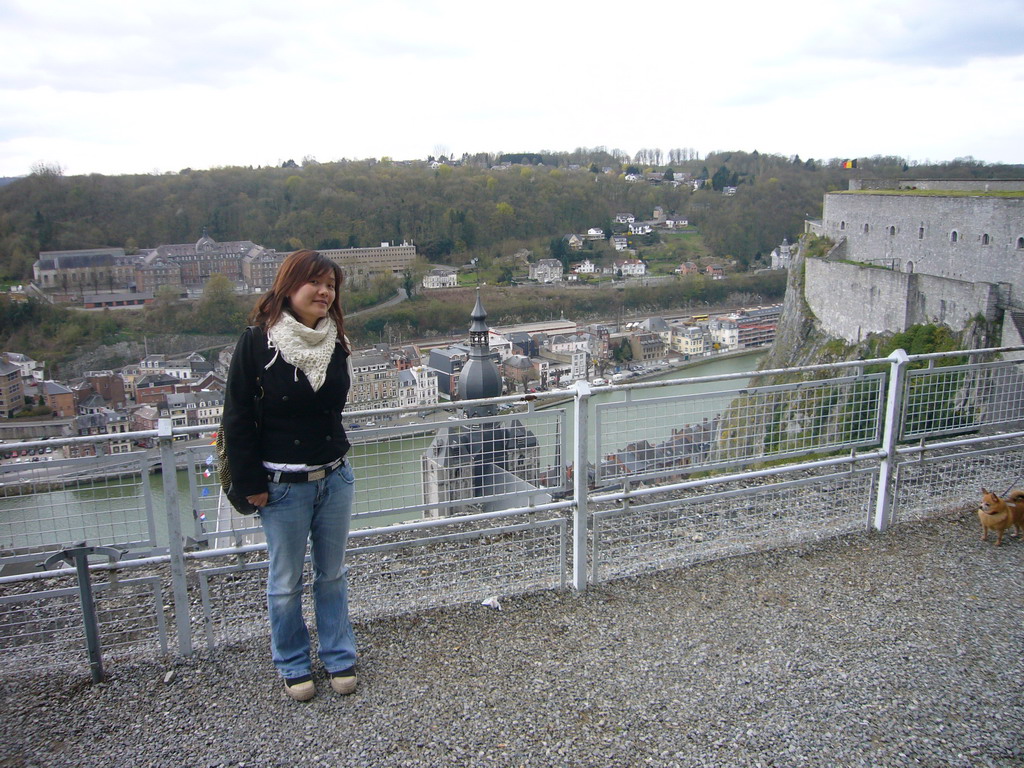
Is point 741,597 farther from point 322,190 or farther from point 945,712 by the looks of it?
point 322,190

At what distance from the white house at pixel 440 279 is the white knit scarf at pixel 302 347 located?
41623 mm

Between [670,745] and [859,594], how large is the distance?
1231mm

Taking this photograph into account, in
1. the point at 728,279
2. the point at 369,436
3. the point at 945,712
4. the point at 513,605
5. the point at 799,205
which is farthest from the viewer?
the point at 799,205

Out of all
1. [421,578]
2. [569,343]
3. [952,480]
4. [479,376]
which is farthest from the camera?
[569,343]

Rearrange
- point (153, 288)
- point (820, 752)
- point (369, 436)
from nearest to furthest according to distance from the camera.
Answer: point (820, 752) < point (369, 436) < point (153, 288)

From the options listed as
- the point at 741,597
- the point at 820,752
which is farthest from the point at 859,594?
the point at 820,752

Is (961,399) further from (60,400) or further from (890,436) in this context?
(60,400)

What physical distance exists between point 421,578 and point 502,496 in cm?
47

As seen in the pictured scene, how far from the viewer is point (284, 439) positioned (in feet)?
6.64

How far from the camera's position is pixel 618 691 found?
7.28 ft

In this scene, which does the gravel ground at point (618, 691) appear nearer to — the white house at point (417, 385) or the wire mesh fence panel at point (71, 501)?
the wire mesh fence panel at point (71, 501)

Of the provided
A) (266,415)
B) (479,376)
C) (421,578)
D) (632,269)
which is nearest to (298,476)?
(266,415)

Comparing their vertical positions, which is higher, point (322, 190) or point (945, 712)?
point (322, 190)

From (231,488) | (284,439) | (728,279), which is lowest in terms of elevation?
(728,279)
